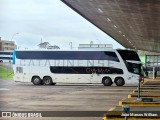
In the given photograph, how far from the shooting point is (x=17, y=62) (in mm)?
42062

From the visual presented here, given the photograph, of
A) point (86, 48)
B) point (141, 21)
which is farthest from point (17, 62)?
point (141, 21)

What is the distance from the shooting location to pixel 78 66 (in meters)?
41.2

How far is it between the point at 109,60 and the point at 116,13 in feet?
49.7

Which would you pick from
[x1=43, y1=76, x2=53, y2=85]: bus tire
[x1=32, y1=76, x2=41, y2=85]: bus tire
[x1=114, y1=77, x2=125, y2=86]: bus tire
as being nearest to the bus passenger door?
[x1=114, y1=77, x2=125, y2=86]: bus tire

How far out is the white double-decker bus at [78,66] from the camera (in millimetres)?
40428

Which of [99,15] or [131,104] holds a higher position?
[99,15]

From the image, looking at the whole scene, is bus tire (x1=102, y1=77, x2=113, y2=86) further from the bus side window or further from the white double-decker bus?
the bus side window

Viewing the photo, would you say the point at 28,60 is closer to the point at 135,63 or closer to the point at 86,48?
the point at 86,48

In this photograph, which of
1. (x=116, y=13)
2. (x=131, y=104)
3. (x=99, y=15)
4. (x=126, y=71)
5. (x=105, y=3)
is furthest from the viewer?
(x=99, y=15)

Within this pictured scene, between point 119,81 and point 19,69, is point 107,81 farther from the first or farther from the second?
point 19,69

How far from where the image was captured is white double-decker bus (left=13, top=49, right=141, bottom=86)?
4043 centimetres

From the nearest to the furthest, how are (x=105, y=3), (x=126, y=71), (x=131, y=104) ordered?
(x=131, y=104)
(x=126, y=71)
(x=105, y=3)

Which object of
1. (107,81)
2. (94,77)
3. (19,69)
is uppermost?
(19,69)

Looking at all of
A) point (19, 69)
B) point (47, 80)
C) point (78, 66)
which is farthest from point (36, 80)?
point (78, 66)
